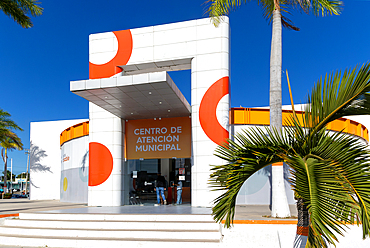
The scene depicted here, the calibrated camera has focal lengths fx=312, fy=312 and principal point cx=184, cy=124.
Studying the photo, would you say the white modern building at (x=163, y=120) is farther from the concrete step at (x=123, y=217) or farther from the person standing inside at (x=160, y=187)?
the concrete step at (x=123, y=217)

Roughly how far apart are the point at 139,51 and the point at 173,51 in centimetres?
158

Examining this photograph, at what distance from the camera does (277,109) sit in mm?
9570

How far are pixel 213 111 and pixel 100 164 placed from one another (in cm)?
561

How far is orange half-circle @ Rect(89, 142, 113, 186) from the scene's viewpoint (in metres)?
13.9

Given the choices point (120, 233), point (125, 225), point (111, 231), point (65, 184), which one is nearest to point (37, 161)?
point (65, 184)

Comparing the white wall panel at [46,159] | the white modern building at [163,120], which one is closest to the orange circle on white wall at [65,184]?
the white wall panel at [46,159]

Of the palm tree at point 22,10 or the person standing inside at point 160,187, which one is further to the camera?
the palm tree at point 22,10

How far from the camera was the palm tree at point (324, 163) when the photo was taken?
3.95 metres

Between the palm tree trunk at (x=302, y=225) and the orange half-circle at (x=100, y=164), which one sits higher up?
the orange half-circle at (x=100, y=164)

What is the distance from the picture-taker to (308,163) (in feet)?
14.4

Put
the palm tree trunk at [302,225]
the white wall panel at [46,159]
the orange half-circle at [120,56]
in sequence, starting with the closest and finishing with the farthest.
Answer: the palm tree trunk at [302,225], the orange half-circle at [120,56], the white wall panel at [46,159]

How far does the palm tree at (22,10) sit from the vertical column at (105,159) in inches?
213

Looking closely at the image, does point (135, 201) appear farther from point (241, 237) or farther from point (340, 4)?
point (340, 4)

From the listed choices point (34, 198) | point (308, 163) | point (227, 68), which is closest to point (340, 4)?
point (227, 68)
